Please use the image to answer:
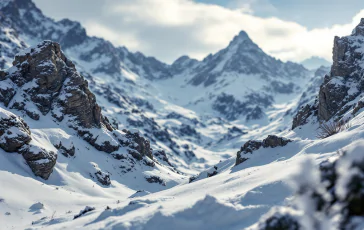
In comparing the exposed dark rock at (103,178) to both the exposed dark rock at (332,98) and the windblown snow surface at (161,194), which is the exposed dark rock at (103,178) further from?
the exposed dark rock at (332,98)

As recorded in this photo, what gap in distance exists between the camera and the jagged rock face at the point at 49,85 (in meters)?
58.8

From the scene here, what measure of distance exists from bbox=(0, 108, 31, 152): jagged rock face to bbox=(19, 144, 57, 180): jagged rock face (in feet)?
3.30

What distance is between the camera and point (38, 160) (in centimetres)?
4278

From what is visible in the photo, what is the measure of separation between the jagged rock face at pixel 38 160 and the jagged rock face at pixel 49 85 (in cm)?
1466

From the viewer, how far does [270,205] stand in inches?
532

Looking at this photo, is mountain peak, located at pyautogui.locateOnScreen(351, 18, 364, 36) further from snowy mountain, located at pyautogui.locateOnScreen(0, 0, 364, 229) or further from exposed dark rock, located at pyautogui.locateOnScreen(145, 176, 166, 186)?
exposed dark rock, located at pyautogui.locateOnScreen(145, 176, 166, 186)

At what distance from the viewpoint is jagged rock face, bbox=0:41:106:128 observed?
193 ft

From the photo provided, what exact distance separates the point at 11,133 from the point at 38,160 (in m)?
4.76

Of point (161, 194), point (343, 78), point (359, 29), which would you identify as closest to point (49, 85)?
point (161, 194)

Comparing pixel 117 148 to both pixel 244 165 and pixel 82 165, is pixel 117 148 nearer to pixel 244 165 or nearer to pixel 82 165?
pixel 82 165

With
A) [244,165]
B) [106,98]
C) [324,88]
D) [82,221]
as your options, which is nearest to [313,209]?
[82,221]

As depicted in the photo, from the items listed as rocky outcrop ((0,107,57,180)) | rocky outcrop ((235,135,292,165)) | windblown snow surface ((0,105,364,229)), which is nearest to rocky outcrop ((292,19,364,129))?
windblown snow surface ((0,105,364,229))

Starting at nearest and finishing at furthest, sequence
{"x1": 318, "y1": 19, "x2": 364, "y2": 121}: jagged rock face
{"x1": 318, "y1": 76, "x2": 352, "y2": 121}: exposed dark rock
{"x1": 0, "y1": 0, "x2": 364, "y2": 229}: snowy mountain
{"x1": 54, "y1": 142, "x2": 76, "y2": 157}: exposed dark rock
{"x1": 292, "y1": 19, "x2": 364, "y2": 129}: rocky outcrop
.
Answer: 1. {"x1": 0, "y1": 0, "x2": 364, "y2": 229}: snowy mountain
2. {"x1": 54, "y1": 142, "x2": 76, "y2": 157}: exposed dark rock
3. {"x1": 318, "y1": 76, "x2": 352, "y2": 121}: exposed dark rock
4. {"x1": 292, "y1": 19, "x2": 364, "y2": 129}: rocky outcrop
5. {"x1": 318, "y1": 19, "x2": 364, "y2": 121}: jagged rock face

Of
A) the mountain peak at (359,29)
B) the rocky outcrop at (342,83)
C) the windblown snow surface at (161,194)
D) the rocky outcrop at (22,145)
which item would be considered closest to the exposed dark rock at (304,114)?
the rocky outcrop at (342,83)
